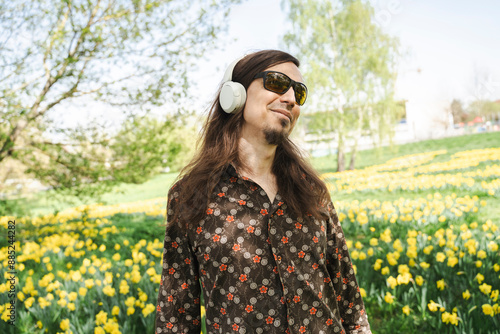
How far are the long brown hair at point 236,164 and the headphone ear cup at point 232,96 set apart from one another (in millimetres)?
49

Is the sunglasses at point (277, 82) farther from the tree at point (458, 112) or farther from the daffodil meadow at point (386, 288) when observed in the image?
the tree at point (458, 112)

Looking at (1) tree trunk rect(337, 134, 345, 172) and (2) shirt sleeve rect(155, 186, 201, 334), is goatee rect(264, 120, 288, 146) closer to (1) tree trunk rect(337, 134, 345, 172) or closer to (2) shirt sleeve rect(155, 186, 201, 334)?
(2) shirt sleeve rect(155, 186, 201, 334)

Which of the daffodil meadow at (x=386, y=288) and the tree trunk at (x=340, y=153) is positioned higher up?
the tree trunk at (x=340, y=153)

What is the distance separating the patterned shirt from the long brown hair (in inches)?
1.6

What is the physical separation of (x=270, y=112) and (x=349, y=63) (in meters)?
16.3

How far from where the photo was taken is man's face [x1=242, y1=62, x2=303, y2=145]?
4.65 ft

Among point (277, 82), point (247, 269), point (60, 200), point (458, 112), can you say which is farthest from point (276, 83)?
point (458, 112)

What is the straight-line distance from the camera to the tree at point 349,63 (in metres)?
15.8

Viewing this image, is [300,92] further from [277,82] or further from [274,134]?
[274,134]

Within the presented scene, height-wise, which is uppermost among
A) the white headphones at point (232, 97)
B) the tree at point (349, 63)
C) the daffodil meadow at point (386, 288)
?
the tree at point (349, 63)

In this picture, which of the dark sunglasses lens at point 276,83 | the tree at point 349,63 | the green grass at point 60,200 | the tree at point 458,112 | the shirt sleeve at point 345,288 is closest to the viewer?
the dark sunglasses lens at point 276,83

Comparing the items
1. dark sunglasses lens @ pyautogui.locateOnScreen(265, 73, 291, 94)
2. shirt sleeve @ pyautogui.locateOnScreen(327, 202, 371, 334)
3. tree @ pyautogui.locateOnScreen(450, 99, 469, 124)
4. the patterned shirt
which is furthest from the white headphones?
tree @ pyautogui.locateOnScreen(450, 99, 469, 124)

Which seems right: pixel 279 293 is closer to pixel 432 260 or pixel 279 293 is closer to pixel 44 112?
pixel 432 260

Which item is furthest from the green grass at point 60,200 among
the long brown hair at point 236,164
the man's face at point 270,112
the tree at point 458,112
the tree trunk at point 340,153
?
the tree at point 458,112
